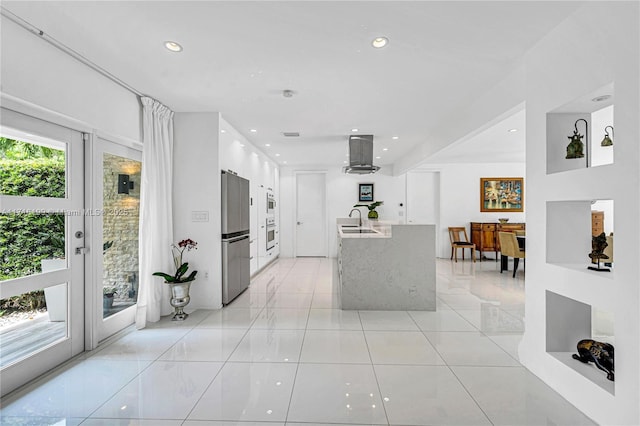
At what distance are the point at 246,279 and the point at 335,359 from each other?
262 centimetres

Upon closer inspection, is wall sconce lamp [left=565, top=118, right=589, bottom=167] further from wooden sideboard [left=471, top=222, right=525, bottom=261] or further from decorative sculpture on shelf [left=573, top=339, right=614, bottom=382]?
wooden sideboard [left=471, top=222, right=525, bottom=261]

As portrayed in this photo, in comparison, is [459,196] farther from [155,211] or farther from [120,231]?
[120,231]

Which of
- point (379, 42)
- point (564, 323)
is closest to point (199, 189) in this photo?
point (379, 42)

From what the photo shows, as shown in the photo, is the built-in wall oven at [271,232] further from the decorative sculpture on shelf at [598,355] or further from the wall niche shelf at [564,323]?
the decorative sculpture on shelf at [598,355]

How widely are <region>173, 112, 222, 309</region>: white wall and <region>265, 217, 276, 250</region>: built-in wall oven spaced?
2857mm

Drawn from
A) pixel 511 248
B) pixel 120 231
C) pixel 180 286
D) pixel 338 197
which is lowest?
pixel 180 286

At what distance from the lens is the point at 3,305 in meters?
2.21

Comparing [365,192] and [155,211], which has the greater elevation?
[365,192]

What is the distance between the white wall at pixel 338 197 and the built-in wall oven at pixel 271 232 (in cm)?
87

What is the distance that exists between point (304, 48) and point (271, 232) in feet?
17.4

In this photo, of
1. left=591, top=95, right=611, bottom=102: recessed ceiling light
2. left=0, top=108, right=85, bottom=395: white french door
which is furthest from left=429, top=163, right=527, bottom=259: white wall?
left=0, top=108, right=85, bottom=395: white french door

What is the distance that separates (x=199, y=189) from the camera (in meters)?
4.07

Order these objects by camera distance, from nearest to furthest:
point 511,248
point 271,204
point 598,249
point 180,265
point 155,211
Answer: point 598,249 < point 155,211 < point 180,265 < point 511,248 < point 271,204

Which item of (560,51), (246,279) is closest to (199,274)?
(246,279)
